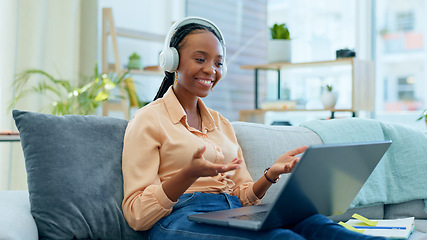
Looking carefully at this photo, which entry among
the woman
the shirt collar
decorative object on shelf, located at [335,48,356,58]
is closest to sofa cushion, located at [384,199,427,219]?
the woman

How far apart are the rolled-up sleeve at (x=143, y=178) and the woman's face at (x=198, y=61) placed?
179 mm

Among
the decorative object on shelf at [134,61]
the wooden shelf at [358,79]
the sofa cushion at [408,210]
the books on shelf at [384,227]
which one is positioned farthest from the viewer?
the decorative object on shelf at [134,61]

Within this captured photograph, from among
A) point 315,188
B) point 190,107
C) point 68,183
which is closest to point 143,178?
point 68,183

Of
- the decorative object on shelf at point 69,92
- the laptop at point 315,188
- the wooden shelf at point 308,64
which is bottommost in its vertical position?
the laptop at point 315,188

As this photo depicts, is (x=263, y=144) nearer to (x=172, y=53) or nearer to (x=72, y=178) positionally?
(x=172, y=53)

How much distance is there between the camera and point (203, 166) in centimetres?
115

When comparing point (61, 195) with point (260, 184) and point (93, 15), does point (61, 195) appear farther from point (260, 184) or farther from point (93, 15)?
point (93, 15)

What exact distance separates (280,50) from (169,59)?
6.38ft

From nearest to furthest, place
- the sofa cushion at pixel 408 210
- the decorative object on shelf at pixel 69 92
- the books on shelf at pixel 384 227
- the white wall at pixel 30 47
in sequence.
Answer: the books on shelf at pixel 384 227
the sofa cushion at pixel 408 210
the decorative object on shelf at pixel 69 92
the white wall at pixel 30 47

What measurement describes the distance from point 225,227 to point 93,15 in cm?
255

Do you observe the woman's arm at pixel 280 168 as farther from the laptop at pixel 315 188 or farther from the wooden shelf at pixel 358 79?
the wooden shelf at pixel 358 79

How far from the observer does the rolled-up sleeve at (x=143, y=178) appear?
128 centimetres

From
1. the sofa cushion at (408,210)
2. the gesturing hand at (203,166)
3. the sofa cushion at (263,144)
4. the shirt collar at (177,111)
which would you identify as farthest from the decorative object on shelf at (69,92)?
the gesturing hand at (203,166)

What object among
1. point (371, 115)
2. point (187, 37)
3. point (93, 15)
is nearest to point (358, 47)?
point (371, 115)
